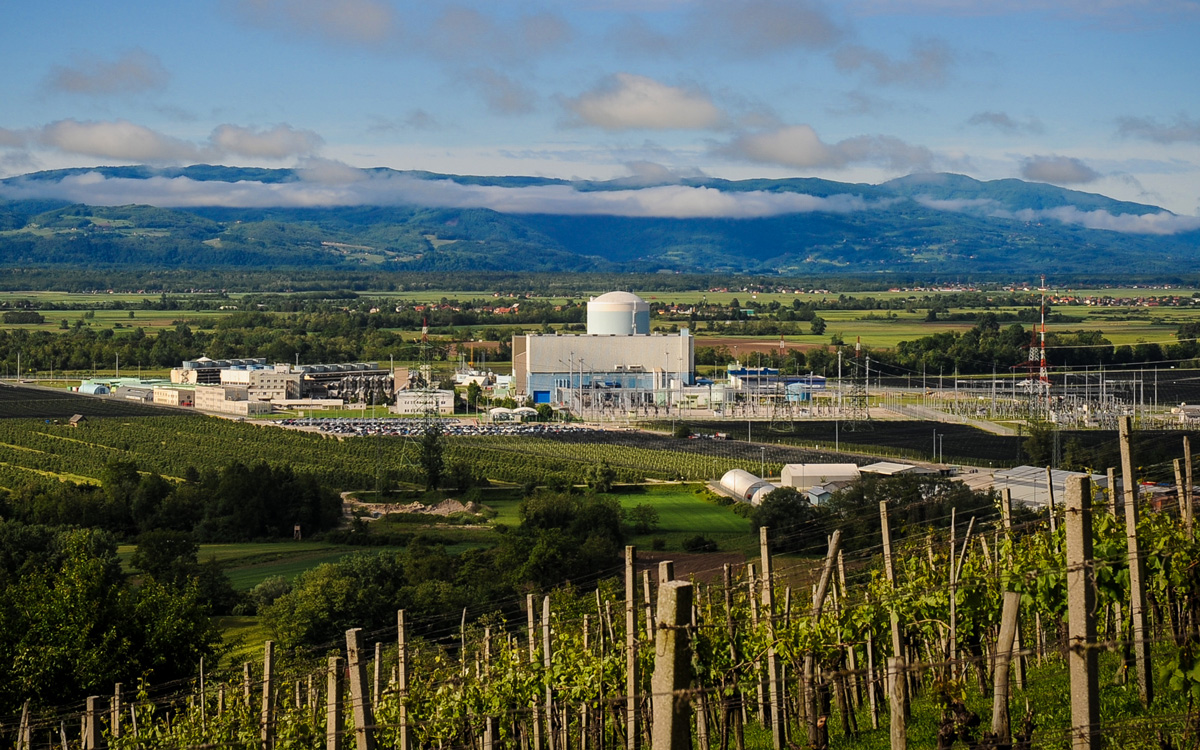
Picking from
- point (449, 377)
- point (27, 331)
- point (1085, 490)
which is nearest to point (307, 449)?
point (449, 377)

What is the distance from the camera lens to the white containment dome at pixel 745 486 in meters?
29.7

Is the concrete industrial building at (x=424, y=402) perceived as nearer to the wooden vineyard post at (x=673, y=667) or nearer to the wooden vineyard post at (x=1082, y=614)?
the wooden vineyard post at (x=1082, y=614)

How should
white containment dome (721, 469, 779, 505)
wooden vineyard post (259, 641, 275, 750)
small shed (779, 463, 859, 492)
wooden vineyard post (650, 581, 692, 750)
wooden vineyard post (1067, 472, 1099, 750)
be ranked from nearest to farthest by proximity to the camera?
wooden vineyard post (650, 581, 692, 750)
wooden vineyard post (1067, 472, 1099, 750)
wooden vineyard post (259, 641, 275, 750)
white containment dome (721, 469, 779, 505)
small shed (779, 463, 859, 492)

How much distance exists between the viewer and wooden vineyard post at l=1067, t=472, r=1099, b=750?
5441 mm

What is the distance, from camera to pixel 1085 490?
18.0 feet

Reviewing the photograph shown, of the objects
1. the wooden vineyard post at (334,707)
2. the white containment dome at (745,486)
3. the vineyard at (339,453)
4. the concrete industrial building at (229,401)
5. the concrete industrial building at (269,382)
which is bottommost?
the white containment dome at (745,486)

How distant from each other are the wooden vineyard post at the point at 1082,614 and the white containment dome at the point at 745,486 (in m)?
22.9

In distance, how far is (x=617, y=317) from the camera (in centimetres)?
6384

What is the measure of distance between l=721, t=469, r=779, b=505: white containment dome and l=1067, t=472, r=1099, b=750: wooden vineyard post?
22868 mm

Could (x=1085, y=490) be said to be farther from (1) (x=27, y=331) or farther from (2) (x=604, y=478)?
(1) (x=27, y=331)

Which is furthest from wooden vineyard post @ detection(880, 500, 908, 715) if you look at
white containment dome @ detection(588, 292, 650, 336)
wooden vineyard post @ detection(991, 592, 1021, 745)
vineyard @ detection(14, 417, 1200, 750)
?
white containment dome @ detection(588, 292, 650, 336)

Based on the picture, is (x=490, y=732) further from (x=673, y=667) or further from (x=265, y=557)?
(x=265, y=557)

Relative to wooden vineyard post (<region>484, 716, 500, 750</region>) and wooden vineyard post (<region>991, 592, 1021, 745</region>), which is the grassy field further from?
wooden vineyard post (<region>991, 592, 1021, 745</region>)

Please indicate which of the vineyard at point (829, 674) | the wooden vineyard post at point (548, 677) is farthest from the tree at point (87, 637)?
the wooden vineyard post at point (548, 677)
